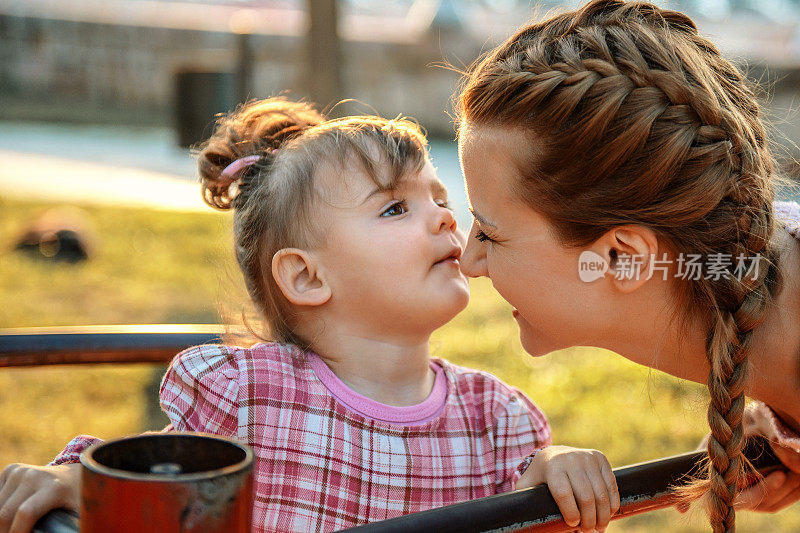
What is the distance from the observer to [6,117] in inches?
456

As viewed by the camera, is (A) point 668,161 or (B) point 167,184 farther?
(B) point 167,184

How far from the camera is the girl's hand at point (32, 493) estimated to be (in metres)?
1.22

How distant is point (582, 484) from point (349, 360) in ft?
1.82

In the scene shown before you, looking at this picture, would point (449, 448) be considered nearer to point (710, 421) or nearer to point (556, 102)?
point (710, 421)

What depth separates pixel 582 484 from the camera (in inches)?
51.8

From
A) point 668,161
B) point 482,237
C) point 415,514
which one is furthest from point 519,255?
point 415,514

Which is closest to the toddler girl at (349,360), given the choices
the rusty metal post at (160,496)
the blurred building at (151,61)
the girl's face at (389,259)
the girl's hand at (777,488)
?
the girl's face at (389,259)

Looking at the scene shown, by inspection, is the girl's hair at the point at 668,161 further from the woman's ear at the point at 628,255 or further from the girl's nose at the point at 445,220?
the girl's nose at the point at 445,220

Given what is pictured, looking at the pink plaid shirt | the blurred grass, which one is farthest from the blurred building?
the pink plaid shirt

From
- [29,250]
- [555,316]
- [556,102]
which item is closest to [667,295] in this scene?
[555,316]

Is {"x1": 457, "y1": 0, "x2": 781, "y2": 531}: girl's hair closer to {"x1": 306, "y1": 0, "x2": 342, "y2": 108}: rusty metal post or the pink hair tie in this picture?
the pink hair tie

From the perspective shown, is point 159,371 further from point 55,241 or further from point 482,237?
point 482,237

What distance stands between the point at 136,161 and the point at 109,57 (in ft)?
12.3

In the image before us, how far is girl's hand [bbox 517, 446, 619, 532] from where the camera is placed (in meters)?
1.24
